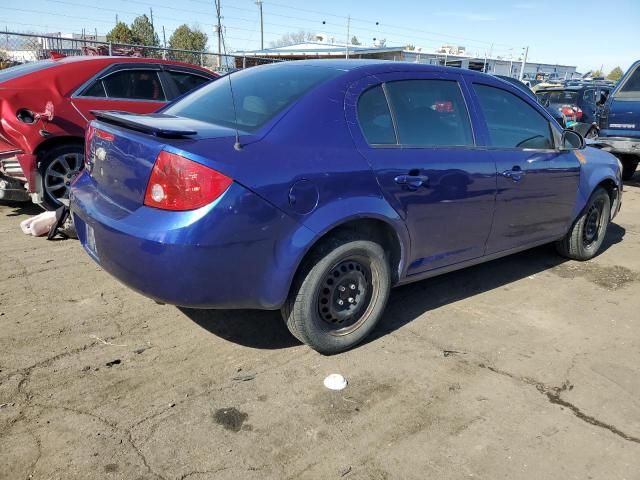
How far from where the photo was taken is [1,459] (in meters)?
2.29

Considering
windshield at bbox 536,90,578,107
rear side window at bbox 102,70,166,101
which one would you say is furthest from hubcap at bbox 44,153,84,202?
windshield at bbox 536,90,578,107

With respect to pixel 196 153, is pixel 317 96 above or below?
above

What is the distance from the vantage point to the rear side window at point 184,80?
22.2ft

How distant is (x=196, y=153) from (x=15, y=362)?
65.0 inches

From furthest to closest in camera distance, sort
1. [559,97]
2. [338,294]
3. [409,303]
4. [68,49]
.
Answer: [559,97] → [68,49] → [409,303] → [338,294]

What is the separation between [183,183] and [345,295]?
1254 mm

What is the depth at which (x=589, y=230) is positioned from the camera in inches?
211

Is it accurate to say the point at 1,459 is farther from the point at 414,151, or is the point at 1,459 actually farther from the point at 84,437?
the point at 414,151

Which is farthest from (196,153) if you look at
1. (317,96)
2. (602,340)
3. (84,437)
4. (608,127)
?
(608,127)

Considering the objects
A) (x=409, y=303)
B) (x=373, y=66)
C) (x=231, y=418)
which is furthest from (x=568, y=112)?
(x=231, y=418)

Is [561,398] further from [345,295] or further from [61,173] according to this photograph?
[61,173]

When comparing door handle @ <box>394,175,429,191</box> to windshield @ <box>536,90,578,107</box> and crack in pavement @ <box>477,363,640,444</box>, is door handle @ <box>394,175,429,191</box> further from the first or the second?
windshield @ <box>536,90,578,107</box>

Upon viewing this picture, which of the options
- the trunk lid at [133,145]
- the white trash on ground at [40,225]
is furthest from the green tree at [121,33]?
the trunk lid at [133,145]

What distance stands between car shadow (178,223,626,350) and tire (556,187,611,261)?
19 cm
